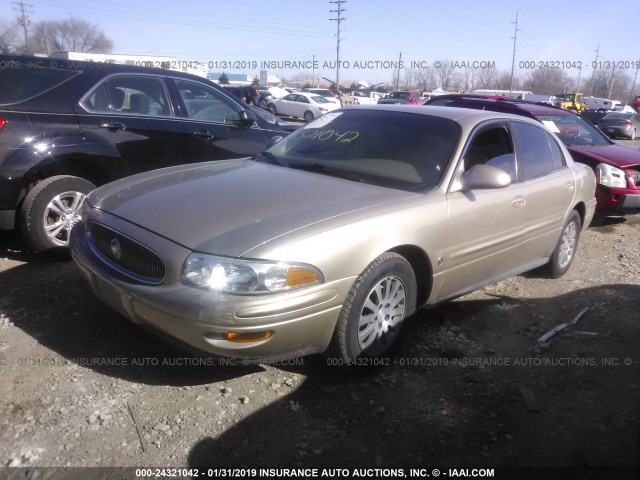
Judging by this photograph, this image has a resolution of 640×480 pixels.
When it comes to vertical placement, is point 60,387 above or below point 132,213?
below

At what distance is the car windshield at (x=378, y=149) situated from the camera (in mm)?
3656

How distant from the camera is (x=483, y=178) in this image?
3570 millimetres

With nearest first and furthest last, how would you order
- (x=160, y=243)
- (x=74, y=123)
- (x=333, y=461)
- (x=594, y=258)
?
(x=333, y=461) → (x=160, y=243) → (x=74, y=123) → (x=594, y=258)

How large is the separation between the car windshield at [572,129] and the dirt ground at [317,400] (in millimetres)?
4210

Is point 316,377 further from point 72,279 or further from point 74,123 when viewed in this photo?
point 74,123

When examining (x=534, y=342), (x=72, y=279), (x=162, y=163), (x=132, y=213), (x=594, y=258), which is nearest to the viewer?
(x=132, y=213)

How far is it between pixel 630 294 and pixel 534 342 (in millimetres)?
1597

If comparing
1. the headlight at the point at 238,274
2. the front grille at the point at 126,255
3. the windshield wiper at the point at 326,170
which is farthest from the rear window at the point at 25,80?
the headlight at the point at 238,274

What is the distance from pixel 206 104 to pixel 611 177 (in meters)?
5.15

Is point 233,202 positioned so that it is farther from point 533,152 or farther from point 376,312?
point 533,152

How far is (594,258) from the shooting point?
6.02 meters

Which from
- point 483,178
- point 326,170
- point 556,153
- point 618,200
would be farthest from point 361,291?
point 618,200

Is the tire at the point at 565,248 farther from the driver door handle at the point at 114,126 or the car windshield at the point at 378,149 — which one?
the driver door handle at the point at 114,126

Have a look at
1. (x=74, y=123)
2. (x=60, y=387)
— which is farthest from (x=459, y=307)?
(x=74, y=123)
